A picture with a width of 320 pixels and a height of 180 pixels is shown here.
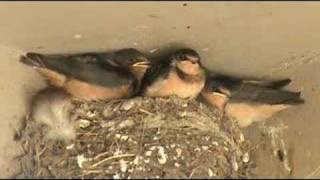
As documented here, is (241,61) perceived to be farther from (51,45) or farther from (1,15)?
(1,15)

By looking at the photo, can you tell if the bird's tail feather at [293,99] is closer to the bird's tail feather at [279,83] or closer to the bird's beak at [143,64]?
the bird's tail feather at [279,83]

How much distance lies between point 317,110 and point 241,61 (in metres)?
0.43

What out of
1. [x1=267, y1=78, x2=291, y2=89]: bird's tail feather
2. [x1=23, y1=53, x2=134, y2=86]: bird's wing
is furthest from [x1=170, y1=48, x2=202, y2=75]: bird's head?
[x1=267, y1=78, x2=291, y2=89]: bird's tail feather

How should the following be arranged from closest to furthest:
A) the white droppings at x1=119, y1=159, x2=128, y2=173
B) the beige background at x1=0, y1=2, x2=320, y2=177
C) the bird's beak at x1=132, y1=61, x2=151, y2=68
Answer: the beige background at x1=0, y1=2, x2=320, y2=177 → the white droppings at x1=119, y1=159, x2=128, y2=173 → the bird's beak at x1=132, y1=61, x2=151, y2=68

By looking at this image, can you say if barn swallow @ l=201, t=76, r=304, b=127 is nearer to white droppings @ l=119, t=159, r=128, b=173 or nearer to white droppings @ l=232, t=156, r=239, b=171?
white droppings @ l=232, t=156, r=239, b=171

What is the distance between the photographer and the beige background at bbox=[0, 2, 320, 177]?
354 cm

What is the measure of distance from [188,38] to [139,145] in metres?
0.48

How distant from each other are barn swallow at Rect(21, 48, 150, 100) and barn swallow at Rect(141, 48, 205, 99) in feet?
0.23

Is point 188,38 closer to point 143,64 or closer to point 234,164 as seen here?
point 143,64

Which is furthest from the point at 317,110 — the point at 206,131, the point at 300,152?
the point at 206,131

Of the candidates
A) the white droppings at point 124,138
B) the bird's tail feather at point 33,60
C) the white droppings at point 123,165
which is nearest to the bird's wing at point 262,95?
the white droppings at point 124,138

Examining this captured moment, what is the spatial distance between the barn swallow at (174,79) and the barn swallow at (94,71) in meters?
0.07

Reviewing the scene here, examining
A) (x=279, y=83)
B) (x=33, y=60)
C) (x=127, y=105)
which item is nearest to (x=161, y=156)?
(x=127, y=105)

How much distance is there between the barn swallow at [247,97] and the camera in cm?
414
